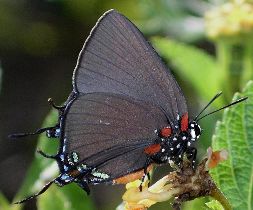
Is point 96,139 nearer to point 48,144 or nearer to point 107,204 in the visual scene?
point 48,144

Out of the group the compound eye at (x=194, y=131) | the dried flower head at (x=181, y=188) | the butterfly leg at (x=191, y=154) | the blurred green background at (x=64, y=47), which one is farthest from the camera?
the blurred green background at (x=64, y=47)

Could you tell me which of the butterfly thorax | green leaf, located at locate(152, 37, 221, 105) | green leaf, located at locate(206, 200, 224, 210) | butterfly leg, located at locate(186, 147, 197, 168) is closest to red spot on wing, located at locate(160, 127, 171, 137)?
the butterfly thorax

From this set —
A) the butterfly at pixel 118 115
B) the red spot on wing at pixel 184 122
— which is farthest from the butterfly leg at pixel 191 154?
the red spot on wing at pixel 184 122

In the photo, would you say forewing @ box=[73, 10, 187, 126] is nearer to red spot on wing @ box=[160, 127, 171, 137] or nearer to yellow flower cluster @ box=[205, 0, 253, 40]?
red spot on wing @ box=[160, 127, 171, 137]

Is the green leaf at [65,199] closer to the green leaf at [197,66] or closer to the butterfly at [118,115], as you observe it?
the butterfly at [118,115]

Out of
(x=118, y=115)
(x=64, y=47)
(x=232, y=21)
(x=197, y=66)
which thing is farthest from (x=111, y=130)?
(x=64, y=47)

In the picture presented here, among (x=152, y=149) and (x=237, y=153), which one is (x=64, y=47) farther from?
(x=237, y=153)

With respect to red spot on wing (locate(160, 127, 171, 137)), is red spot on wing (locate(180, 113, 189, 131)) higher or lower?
higher
